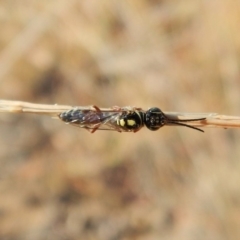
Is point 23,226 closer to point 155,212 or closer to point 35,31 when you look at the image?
point 155,212

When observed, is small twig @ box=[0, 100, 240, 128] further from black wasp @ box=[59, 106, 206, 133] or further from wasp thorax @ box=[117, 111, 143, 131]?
wasp thorax @ box=[117, 111, 143, 131]

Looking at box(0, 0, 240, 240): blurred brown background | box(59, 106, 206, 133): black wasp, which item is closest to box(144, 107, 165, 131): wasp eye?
box(59, 106, 206, 133): black wasp

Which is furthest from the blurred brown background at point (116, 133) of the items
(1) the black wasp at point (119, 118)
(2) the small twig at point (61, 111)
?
(2) the small twig at point (61, 111)

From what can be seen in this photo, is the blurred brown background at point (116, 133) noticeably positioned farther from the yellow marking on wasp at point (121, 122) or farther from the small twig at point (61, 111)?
the small twig at point (61, 111)

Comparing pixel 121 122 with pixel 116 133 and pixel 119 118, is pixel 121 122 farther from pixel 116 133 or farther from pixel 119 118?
pixel 116 133

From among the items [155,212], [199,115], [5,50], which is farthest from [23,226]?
[199,115]

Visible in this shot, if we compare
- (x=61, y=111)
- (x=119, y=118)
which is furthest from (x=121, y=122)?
(x=61, y=111)

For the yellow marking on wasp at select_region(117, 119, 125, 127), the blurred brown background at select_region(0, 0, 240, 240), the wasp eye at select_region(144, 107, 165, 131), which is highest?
the blurred brown background at select_region(0, 0, 240, 240)
